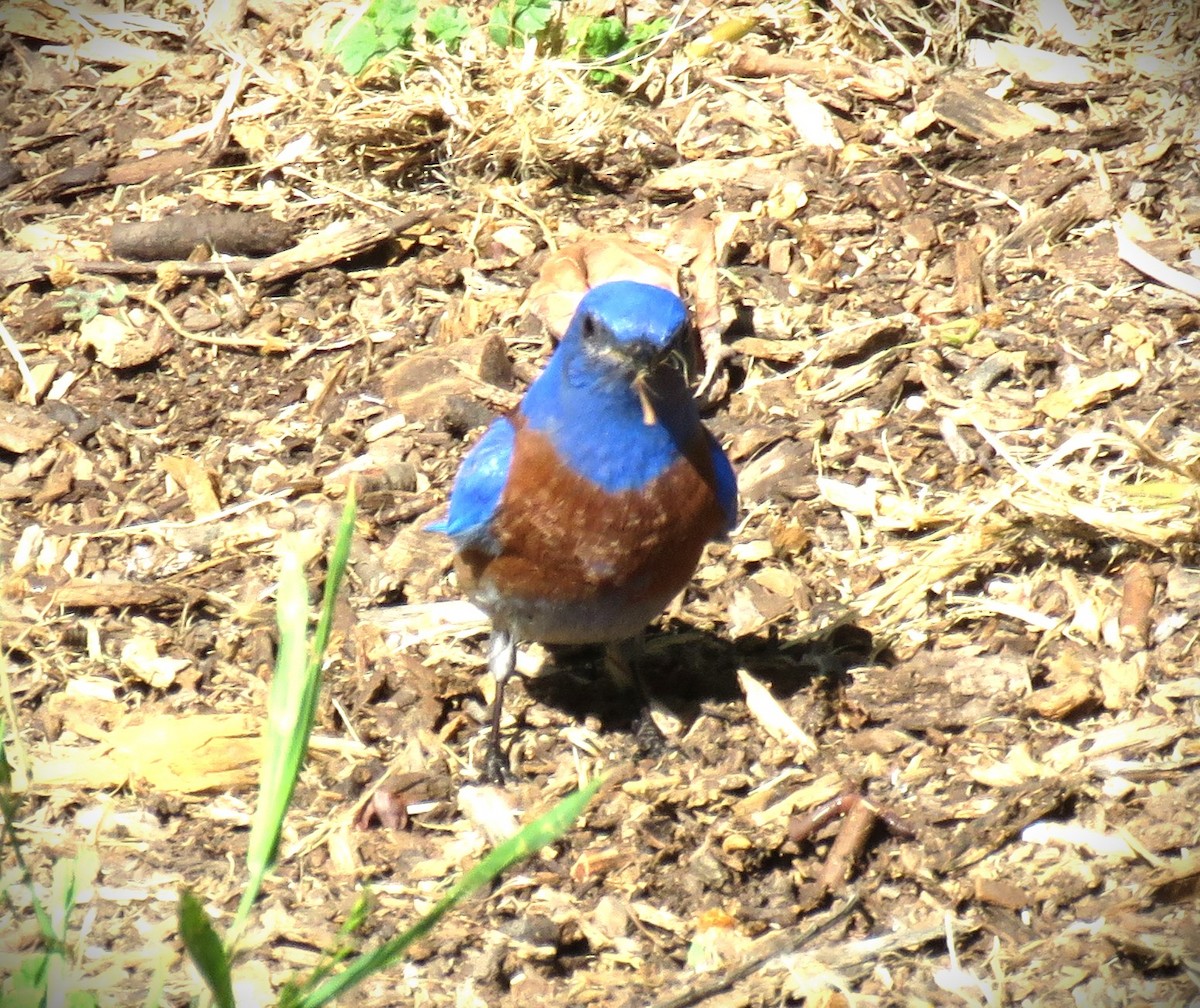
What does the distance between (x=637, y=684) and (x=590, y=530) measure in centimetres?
90

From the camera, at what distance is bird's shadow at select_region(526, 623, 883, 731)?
4.95 metres

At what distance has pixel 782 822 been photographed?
14.4ft

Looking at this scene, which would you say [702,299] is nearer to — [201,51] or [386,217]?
[386,217]

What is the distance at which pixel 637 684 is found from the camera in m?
5.07

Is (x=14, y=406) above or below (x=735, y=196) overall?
below

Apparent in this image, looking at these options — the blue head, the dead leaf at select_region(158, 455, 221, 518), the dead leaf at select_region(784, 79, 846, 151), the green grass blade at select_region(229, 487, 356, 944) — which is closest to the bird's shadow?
the blue head

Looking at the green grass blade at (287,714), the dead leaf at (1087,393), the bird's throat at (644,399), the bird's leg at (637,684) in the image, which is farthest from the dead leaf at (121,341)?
the green grass blade at (287,714)

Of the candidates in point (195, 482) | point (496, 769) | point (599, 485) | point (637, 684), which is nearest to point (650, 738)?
point (637, 684)

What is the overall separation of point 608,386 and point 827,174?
273cm

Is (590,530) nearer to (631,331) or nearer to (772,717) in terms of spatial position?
(631,331)

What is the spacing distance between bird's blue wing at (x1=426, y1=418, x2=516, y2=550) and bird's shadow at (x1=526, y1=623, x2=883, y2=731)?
852 mm

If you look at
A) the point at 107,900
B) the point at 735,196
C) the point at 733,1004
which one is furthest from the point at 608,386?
the point at 735,196

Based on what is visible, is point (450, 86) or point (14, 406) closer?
point (14, 406)

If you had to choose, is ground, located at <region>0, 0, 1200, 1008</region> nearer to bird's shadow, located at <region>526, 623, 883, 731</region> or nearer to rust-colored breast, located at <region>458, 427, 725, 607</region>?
bird's shadow, located at <region>526, 623, 883, 731</region>
